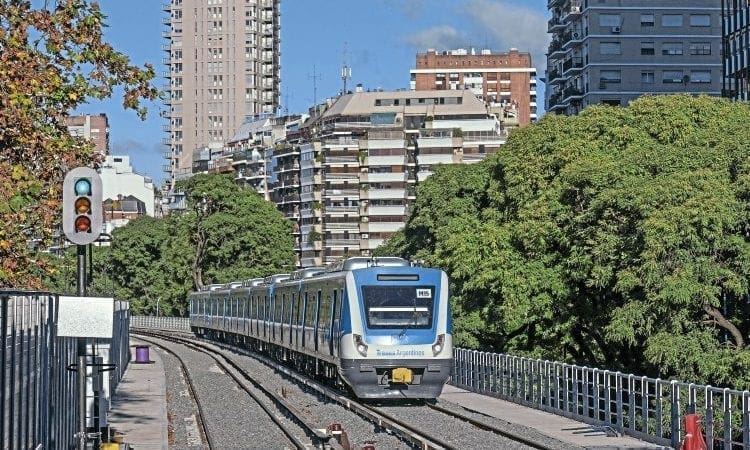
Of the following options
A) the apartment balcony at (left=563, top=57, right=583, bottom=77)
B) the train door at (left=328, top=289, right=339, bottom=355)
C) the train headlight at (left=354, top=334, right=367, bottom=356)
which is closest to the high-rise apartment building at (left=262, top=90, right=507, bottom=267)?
the apartment balcony at (left=563, top=57, right=583, bottom=77)

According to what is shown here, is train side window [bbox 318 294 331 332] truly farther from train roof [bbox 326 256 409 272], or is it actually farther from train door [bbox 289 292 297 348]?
train door [bbox 289 292 297 348]

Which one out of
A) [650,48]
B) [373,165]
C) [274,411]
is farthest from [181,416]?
[373,165]

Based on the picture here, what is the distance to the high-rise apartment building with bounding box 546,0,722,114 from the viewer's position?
123062mm

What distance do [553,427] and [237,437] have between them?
560 centimetres

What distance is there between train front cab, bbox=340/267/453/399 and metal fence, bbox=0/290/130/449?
13.6 meters

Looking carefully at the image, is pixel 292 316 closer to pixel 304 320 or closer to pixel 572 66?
pixel 304 320

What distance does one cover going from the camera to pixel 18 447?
1345 cm

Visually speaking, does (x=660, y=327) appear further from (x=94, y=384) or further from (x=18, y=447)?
(x=18, y=447)

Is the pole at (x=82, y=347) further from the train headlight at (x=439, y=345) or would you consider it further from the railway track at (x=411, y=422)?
the train headlight at (x=439, y=345)

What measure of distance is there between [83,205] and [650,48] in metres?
112

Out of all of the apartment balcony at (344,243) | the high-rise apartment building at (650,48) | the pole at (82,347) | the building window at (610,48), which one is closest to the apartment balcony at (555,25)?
the high-rise apartment building at (650,48)

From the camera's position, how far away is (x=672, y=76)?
122938 mm

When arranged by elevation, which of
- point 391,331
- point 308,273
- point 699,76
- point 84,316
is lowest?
point 391,331

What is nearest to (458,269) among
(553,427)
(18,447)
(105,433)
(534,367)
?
(534,367)
